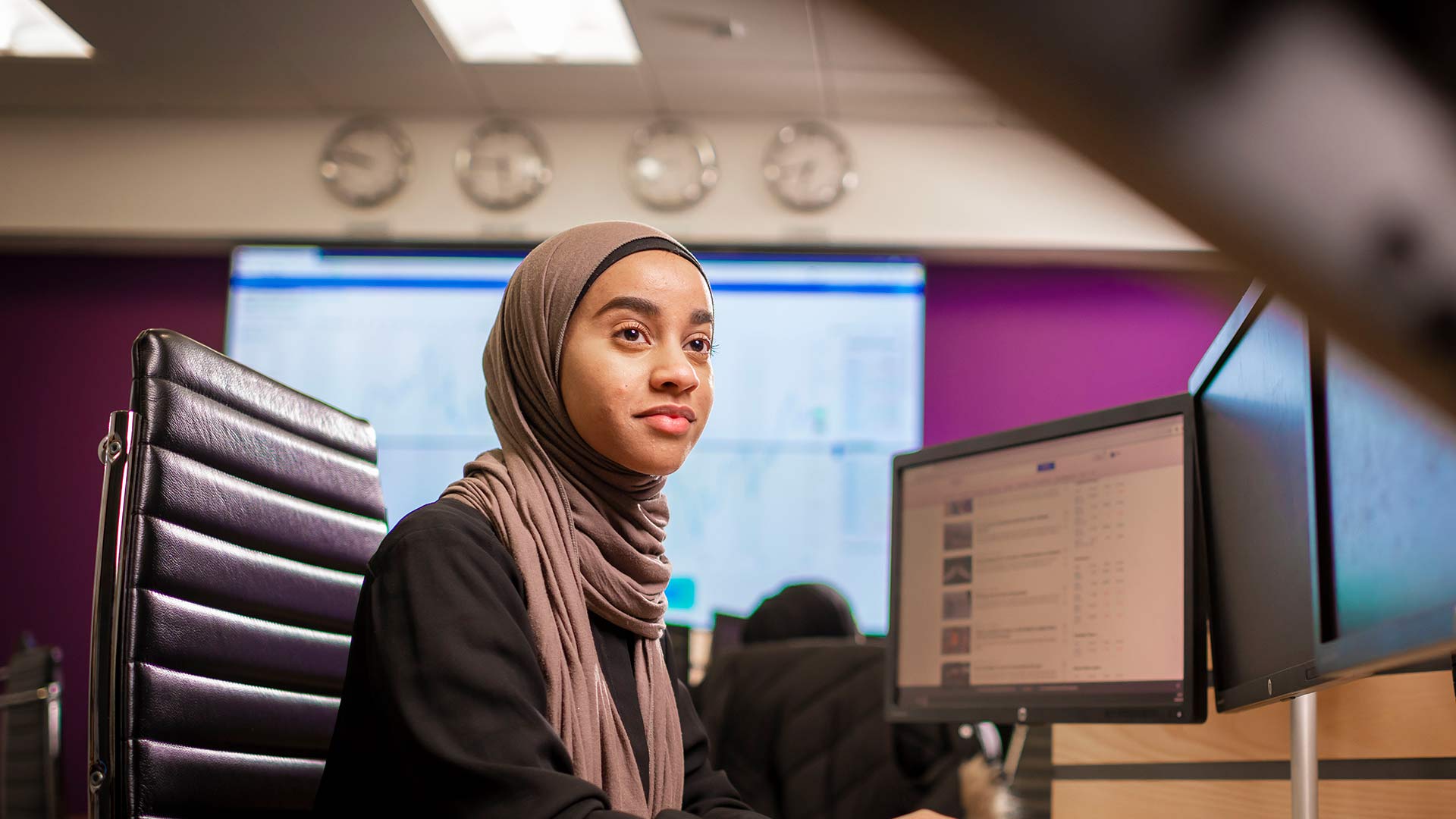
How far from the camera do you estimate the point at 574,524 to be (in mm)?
1239

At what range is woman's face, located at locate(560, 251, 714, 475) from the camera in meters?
1.23

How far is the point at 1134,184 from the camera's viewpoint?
0.14 meters

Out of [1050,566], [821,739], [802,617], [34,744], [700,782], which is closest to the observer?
[700,782]

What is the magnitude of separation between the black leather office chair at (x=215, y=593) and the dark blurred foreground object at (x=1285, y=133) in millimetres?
1205

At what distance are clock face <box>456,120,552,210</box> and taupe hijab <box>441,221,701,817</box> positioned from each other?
11.8ft

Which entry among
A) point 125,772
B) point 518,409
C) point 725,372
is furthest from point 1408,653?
point 725,372

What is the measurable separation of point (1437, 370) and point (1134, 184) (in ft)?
0.14

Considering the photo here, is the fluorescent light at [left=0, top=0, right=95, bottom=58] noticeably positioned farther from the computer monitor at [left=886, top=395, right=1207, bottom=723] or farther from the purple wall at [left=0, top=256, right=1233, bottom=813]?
the computer monitor at [left=886, top=395, right=1207, bottom=723]

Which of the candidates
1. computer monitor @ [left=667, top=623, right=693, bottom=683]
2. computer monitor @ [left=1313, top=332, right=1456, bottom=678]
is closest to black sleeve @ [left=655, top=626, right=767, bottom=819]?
computer monitor @ [left=1313, top=332, right=1456, bottom=678]

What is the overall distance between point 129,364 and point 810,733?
3592 millimetres

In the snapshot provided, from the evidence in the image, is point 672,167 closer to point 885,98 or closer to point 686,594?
point 885,98

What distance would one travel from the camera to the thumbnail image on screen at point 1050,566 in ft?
4.32

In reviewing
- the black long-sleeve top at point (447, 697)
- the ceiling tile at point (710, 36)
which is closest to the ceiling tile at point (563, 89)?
the ceiling tile at point (710, 36)

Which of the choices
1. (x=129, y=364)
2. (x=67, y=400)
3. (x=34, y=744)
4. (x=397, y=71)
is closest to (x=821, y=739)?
(x=34, y=744)
